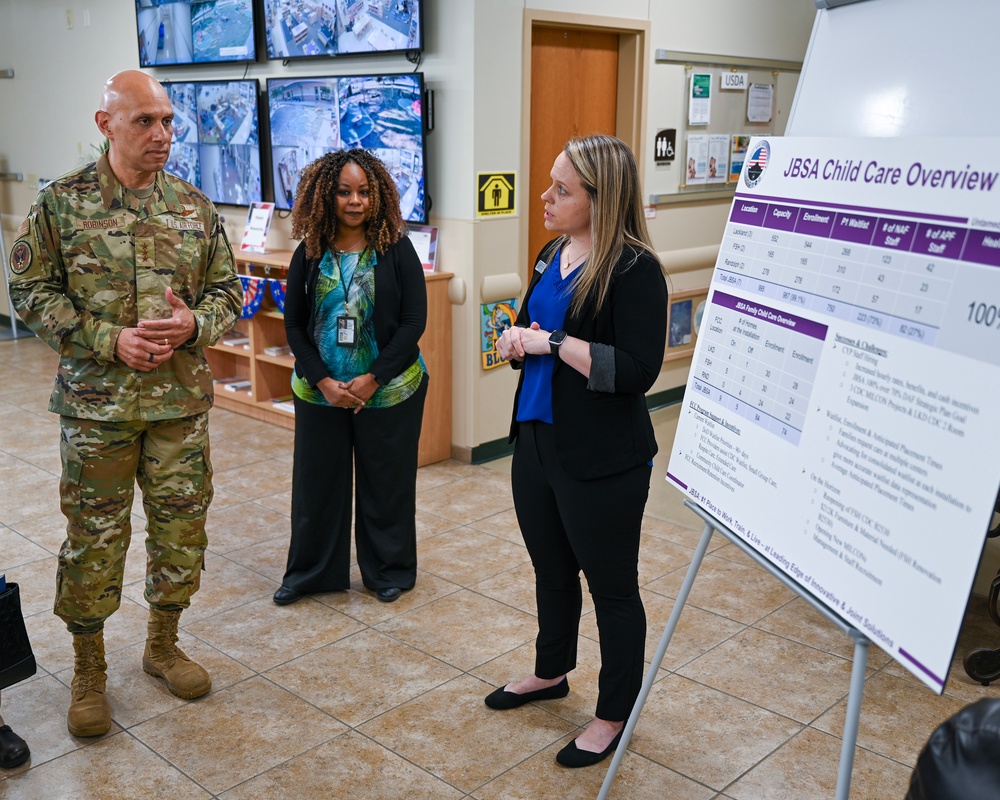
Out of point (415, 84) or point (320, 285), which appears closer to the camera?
point (320, 285)

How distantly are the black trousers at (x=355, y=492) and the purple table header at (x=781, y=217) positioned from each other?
69.1 inches

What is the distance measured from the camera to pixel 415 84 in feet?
15.1

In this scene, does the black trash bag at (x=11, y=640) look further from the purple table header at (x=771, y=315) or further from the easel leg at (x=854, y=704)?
the easel leg at (x=854, y=704)

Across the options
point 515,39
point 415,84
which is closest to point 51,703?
point 415,84

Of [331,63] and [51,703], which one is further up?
[331,63]

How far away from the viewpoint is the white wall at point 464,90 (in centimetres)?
456

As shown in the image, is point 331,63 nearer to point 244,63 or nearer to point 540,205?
point 244,63

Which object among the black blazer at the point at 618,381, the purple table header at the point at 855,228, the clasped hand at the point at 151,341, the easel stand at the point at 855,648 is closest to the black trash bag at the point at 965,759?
the easel stand at the point at 855,648

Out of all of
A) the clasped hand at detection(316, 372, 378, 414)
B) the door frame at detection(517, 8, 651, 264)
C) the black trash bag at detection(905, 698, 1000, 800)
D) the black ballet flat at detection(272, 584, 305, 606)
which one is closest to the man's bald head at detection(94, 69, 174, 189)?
the clasped hand at detection(316, 372, 378, 414)

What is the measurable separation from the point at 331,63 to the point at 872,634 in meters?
4.43

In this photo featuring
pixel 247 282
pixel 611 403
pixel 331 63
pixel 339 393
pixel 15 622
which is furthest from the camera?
pixel 247 282

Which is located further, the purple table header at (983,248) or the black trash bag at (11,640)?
the black trash bag at (11,640)

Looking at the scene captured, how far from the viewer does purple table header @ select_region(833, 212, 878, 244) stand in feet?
5.10

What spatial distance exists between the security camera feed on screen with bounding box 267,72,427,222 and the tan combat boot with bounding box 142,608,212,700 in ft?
8.31
